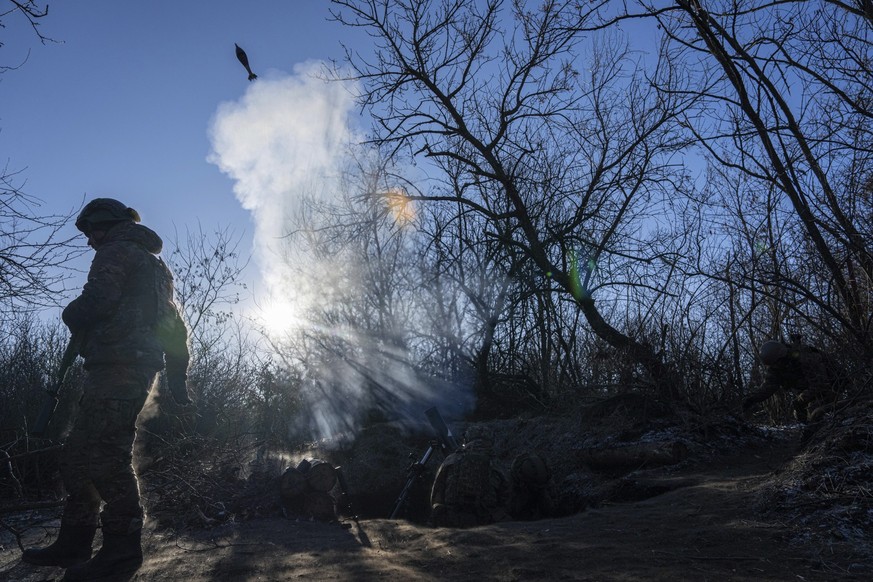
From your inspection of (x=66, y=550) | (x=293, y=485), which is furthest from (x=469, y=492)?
(x=66, y=550)

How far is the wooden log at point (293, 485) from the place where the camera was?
5.77 m

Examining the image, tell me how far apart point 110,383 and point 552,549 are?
2773 millimetres

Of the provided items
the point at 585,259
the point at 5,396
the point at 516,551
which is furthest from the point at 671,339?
the point at 5,396

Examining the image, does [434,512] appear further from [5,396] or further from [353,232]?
[5,396]

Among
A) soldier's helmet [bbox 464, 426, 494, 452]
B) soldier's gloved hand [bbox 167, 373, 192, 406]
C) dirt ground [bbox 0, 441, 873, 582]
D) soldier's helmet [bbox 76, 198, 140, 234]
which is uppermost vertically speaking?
soldier's helmet [bbox 76, 198, 140, 234]

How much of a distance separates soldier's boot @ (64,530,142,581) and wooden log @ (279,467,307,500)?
2.23 m

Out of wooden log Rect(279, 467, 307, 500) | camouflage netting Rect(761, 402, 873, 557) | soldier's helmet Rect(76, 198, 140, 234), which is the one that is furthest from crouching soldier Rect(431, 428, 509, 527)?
soldier's helmet Rect(76, 198, 140, 234)

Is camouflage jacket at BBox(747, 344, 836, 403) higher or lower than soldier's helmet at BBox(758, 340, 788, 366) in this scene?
lower

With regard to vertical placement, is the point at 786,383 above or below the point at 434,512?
above

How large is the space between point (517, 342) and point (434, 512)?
5760 millimetres

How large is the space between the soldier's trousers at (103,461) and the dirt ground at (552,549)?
36 centimetres

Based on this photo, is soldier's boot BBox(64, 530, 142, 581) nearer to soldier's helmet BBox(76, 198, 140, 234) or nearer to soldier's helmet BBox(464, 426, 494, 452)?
soldier's helmet BBox(76, 198, 140, 234)

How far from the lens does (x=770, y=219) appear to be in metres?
7.61

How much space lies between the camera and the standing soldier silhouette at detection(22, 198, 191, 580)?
349 cm
